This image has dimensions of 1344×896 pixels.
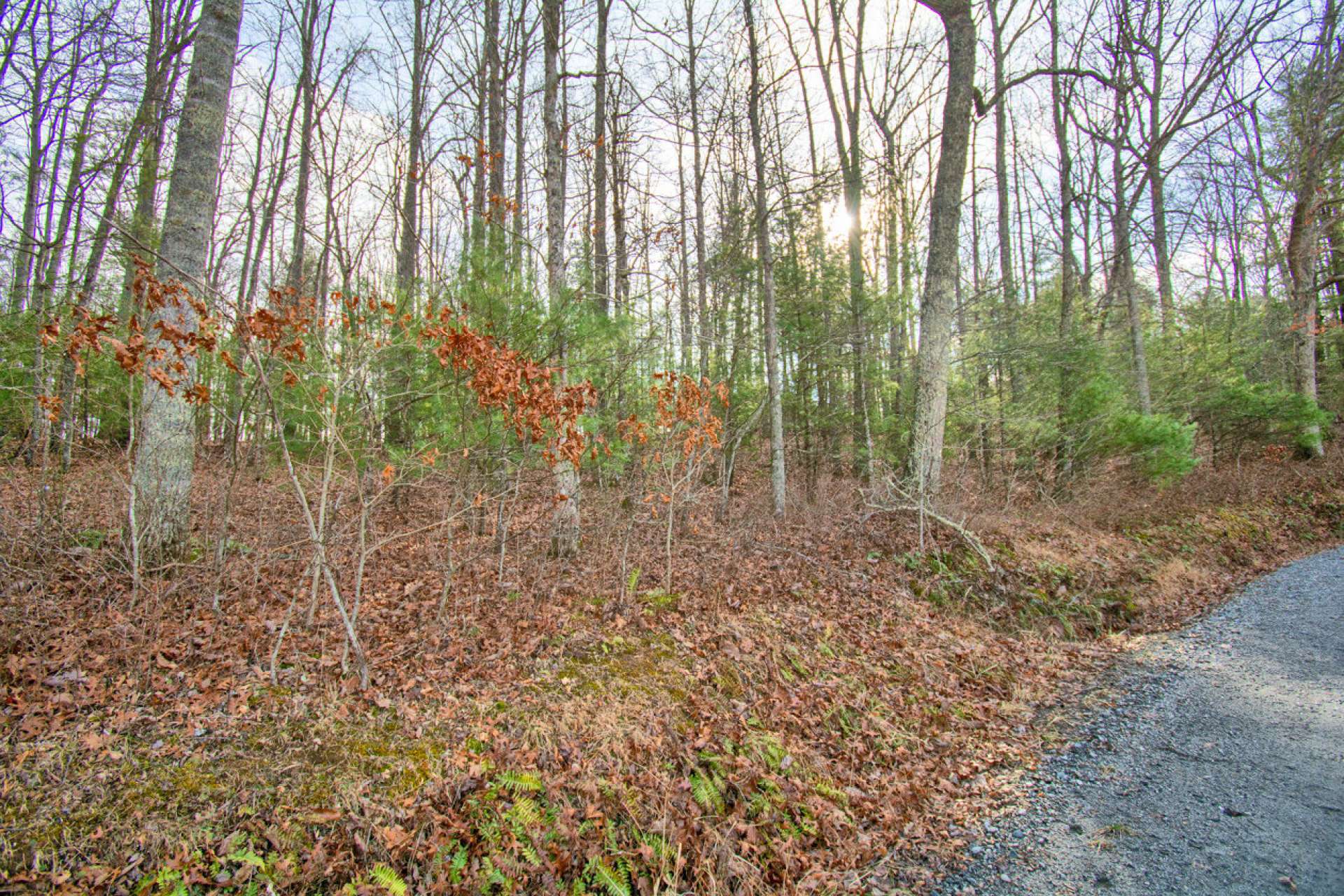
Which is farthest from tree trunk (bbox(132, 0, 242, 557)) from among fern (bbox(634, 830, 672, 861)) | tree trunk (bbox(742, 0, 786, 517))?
tree trunk (bbox(742, 0, 786, 517))

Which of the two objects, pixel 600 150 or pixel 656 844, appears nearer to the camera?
pixel 656 844

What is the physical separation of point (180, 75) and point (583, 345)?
33.9 ft

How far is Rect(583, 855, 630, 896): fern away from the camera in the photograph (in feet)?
9.25

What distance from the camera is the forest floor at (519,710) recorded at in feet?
8.89

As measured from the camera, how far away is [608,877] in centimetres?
283

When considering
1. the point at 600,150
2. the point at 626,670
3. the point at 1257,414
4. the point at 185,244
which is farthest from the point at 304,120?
the point at 1257,414

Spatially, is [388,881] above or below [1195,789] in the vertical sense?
above

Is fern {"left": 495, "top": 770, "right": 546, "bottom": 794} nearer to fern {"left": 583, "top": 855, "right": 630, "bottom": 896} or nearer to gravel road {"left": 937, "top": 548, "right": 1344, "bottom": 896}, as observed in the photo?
fern {"left": 583, "top": 855, "right": 630, "bottom": 896}

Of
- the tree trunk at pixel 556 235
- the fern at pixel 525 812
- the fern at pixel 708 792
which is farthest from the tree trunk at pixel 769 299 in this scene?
the fern at pixel 525 812

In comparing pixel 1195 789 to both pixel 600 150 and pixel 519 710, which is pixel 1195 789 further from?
pixel 600 150

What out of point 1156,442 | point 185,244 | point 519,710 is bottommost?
point 519,710

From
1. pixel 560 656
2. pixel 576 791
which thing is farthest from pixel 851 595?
pixel 576 791

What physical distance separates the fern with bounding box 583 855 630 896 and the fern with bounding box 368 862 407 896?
0.84 meters

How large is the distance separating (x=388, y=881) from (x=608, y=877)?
0.99m
